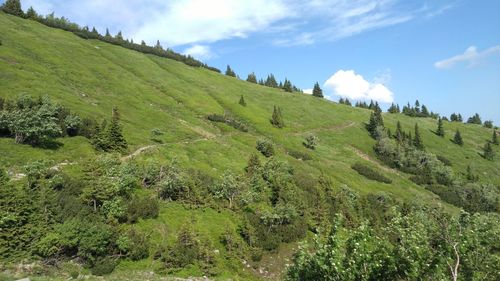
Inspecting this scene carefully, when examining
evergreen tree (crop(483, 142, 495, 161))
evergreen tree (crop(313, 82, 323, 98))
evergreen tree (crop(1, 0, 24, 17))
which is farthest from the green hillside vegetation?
evergreen tree (crop(313, 82, 323, 98))

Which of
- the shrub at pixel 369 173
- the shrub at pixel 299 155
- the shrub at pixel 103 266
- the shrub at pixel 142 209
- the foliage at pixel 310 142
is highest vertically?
the foliage at pixel 310 142

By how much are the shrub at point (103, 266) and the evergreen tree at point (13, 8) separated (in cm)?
13374

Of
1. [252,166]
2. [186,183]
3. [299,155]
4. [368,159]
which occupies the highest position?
[368,159]

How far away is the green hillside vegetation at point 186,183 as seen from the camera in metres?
33.6

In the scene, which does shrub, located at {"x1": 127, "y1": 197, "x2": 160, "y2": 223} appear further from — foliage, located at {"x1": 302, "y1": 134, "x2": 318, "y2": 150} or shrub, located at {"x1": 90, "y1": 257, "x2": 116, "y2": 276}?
foliage, located at {"x1": 302, "y1": 134, "x2": 318, "y2": 150}

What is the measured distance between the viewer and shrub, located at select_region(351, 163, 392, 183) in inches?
3735

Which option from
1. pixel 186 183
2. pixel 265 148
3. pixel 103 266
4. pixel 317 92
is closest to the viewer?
pixel 103 266

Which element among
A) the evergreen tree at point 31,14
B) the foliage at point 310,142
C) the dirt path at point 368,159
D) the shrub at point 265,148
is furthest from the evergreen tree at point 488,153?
the evergreen tree at point 31,14

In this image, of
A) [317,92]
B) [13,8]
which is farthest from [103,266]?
[317,92]

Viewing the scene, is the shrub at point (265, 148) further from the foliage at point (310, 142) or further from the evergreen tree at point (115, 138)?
the evergreen tree at point (115, 138)

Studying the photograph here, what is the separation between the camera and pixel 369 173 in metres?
96.2

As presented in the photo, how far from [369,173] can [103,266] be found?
74.2 meters

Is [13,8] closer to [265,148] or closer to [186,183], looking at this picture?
[265,148]

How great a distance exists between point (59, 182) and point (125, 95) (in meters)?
62.2
